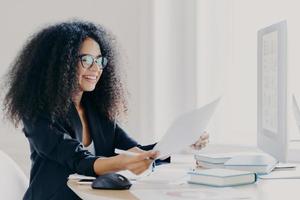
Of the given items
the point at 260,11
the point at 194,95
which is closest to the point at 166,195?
the point at 194,95

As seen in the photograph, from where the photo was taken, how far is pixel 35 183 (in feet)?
6.91

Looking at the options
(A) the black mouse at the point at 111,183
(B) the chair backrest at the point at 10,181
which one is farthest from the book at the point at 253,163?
(B) the chair backrest at the point at 10,181

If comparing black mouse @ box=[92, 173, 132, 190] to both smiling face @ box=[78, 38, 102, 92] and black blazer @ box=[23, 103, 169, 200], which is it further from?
smiling face @ box=[78, 38, 102, 92]

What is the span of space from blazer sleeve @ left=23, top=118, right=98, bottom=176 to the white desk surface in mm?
64

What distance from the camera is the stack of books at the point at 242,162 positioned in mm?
2051

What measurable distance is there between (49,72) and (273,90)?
77 cm

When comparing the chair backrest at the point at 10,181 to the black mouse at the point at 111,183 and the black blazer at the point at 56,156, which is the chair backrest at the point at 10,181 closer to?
the black blazer at the point at 56,156

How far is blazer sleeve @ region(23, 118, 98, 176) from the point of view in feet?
6.45

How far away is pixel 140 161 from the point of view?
1863 mm

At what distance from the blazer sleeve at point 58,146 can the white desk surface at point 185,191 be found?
0.06 metres

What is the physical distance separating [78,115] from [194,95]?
1.04m

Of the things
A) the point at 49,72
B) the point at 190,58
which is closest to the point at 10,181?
the point at 49,72

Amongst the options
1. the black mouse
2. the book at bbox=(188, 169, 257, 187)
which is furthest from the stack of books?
the black mouse

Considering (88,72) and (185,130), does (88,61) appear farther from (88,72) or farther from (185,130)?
(185,130)
